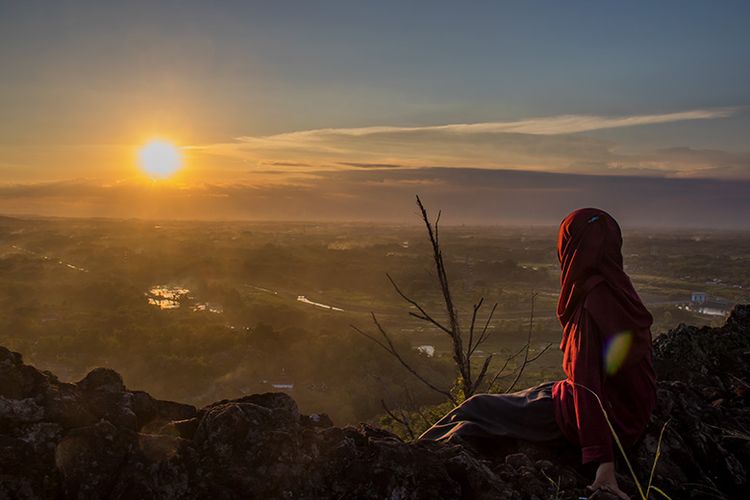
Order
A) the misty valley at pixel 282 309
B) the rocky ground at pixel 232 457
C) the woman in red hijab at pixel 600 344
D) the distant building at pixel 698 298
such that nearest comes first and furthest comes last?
1. the rocky ground at pixel 232 457
2. the woman in red hijab at pixel 600 344
3. the misty valley at pixel 282 309
4. the distant building at pixel 698 298

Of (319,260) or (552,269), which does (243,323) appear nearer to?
(319,260)

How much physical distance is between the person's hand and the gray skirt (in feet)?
1.73

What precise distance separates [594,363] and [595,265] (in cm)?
65

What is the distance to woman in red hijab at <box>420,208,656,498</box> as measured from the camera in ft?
11.6

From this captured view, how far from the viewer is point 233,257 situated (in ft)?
318

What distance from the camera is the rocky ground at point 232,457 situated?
9.14ft

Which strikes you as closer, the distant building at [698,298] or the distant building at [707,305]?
the distant building at [707,305]

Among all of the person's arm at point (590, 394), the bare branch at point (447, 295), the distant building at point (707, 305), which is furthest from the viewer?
the distant building at point (707, 305)

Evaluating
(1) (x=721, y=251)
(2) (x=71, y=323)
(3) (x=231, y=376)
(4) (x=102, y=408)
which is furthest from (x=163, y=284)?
(1) (x=721, y=251)

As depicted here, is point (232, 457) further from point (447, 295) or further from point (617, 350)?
point (447, 295)

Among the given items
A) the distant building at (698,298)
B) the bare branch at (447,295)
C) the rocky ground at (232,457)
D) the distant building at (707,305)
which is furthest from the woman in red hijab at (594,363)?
the distant building at (698,298)

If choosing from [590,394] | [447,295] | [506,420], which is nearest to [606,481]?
[590,394]

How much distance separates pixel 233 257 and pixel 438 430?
96.5 meters

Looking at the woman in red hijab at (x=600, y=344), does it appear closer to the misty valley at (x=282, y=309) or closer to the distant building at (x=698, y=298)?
the misty valley at (x=282, y=309)
